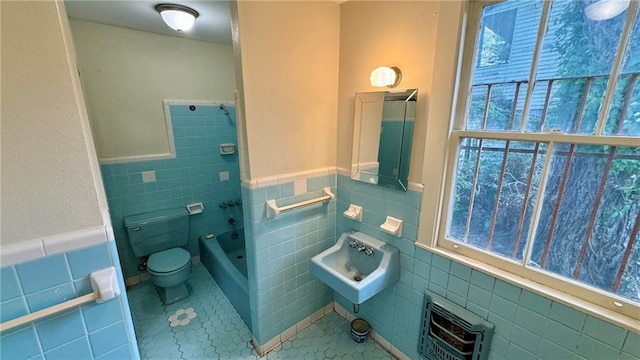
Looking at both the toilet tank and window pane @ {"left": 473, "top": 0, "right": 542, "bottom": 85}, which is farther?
the toilet tank

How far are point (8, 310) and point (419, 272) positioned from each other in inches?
68.8

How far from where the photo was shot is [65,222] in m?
0.83

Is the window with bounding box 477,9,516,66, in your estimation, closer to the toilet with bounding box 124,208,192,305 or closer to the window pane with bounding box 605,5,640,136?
the window pane with bounding box 605,5,640,136

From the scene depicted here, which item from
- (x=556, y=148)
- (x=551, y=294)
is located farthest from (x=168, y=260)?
(x=556, y=148)

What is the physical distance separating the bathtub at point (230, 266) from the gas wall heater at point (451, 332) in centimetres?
127

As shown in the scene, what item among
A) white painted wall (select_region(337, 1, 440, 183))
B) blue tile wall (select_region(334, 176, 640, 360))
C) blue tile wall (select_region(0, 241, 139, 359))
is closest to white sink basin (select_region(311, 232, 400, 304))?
blue tile wall (select_region(334, 176, 640, 360))

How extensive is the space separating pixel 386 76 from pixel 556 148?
851 millimetres

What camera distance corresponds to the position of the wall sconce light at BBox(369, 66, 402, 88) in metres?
1.42

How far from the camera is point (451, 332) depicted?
1397mm

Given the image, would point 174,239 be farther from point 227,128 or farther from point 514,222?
point 514,222

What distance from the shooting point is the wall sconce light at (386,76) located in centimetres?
142

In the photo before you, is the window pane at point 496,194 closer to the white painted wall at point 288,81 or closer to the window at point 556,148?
the window at point 556,148

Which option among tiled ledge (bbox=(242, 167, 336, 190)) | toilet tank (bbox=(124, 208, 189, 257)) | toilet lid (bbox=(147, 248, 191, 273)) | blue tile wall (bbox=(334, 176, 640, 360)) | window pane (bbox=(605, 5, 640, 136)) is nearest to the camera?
window pane (bbox=(605, 5, 640, 136))

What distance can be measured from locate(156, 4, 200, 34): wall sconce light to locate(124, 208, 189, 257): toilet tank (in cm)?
167
